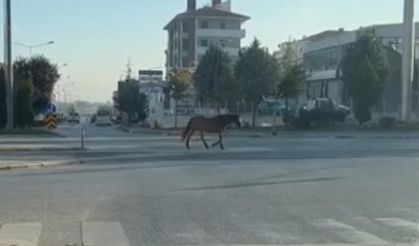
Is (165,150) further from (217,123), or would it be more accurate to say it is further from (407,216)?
(407,216)

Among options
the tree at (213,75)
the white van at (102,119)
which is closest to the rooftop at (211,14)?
the white van at (102,119)

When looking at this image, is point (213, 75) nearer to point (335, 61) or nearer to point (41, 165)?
point (335, 61)

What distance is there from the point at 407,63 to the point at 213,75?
18255mm

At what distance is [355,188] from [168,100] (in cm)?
7610

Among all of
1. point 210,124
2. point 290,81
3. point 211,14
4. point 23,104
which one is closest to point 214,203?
point 210,124

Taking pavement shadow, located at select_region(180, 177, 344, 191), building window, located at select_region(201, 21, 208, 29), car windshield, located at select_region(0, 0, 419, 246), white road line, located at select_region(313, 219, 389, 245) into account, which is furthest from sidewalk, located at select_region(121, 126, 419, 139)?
building window, located at select_region(201, 21, 208, 29)

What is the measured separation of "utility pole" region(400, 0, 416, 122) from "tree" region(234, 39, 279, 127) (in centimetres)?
985

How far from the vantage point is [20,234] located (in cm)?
1217

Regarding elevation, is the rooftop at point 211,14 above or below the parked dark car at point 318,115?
above

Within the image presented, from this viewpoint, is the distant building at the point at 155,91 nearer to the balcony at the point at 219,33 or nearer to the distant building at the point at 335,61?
the distant building at the point at 335,61

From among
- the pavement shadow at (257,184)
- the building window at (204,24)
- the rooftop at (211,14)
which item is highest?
the rooftop at (211,14)

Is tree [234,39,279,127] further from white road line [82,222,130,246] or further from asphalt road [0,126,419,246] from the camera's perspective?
white road line [82,222,130,246]

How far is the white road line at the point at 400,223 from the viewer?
13.2m

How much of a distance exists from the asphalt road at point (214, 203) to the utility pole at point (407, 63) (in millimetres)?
32755
